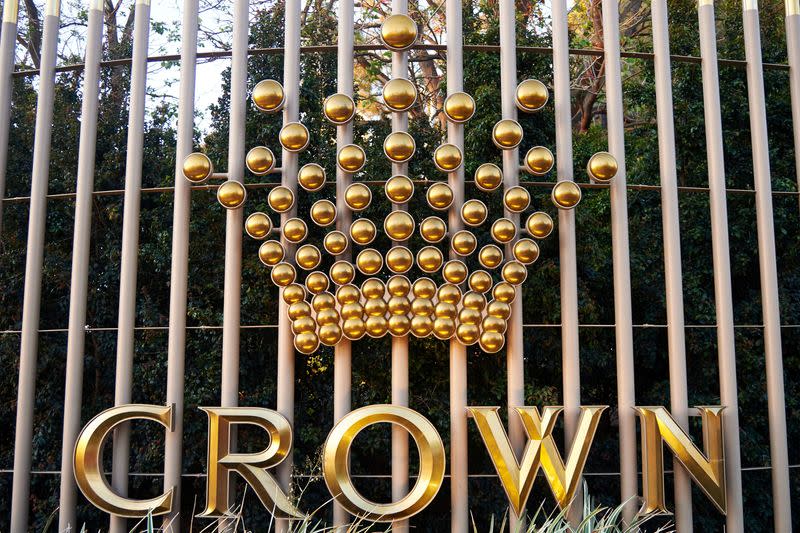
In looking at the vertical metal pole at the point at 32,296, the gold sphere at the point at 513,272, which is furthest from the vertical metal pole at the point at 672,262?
the vertical metal pole at the point at 32,296

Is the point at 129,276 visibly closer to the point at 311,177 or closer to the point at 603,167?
the point at 311,177

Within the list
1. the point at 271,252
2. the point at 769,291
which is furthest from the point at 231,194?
the point at 769,291

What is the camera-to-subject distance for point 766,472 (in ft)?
27.0

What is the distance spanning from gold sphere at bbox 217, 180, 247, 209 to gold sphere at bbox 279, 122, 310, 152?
0.48m

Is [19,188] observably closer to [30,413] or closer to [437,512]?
[30,413]

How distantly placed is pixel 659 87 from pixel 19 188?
313 inches

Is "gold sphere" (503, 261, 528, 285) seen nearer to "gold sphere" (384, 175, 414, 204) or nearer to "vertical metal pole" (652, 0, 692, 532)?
"gold sphere" (384, 175, 414, 204)

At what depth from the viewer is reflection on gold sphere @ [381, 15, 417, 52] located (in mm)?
5520

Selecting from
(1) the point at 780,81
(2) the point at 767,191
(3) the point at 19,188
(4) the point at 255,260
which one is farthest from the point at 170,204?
(1) the point at 780,81

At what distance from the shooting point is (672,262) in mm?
5711

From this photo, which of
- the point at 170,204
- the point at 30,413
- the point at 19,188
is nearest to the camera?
the point at 30,413

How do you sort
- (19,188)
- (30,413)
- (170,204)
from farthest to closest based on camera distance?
(19,188), (170,204), (30,413)

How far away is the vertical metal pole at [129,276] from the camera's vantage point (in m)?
5.50

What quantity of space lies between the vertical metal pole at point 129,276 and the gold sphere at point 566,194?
3312 millimetres
